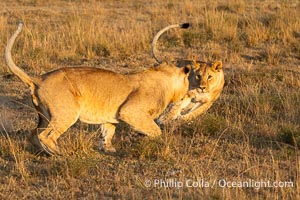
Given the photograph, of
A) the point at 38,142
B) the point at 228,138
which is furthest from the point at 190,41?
the point at 38,142

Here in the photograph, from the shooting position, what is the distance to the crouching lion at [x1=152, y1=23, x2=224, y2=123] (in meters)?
6.79

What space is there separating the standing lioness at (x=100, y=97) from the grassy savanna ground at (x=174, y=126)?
19cm

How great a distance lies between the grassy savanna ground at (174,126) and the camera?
16.6 feet

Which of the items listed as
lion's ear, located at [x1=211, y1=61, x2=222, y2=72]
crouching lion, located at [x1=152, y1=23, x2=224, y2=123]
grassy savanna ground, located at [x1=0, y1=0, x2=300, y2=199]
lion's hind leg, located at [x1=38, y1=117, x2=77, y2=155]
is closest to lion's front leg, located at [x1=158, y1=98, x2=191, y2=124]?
crouching lion, located at [x1=152, y1=23, x2=224, y2=123]

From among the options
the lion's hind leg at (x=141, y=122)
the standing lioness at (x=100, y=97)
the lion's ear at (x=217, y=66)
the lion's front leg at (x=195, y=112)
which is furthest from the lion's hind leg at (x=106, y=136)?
the lion's ear at (x=217, y=66)

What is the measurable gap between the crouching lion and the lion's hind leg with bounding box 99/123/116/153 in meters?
0.91

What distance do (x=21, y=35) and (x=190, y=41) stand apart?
296 cm

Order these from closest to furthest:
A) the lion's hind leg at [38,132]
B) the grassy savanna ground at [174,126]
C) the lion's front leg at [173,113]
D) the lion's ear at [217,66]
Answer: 1. the grassy savanna ground at [174,126]
2. the lion's hind leg at [38,132]
3. the lion's front leg at [173,113]
4. the lion's ear at [217,66]

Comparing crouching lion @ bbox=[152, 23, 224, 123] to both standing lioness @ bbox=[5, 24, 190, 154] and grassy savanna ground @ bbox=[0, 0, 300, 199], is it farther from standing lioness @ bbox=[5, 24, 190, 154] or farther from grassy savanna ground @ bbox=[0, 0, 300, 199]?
standing lioness @ bbox=[5, 24, 190, 154]

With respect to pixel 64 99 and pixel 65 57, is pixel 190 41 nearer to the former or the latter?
pixel 65 57

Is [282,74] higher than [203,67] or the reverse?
the reverse

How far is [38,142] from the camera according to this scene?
18.8 ft

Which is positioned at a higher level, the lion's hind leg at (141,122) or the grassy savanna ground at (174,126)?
the lion's hind leg at (141,122)

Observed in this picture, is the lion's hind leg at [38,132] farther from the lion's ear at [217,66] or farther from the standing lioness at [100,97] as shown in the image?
the lion's ear at [217,66]
